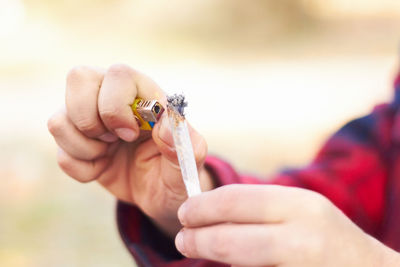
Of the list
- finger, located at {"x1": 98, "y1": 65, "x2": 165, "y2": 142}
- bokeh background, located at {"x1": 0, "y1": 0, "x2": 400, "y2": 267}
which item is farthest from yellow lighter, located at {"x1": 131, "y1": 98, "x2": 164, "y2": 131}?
bokeh background, located at {"x1": 0, "y1": 0, "x2": 400, "y2": 267}

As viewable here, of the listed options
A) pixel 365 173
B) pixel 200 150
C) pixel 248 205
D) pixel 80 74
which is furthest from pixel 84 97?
pixel 365 173

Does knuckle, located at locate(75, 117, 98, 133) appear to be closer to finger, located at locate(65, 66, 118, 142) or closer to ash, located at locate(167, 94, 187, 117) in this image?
finger, located at locate(65, 66, 118, 142)

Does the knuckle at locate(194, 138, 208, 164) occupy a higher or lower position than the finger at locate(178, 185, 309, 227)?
lower

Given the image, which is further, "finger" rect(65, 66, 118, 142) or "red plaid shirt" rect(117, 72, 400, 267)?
"red plaid shirt" rect(117, 72, 400, 267)

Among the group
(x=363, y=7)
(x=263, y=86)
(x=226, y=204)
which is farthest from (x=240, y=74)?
(x=226, y=204)

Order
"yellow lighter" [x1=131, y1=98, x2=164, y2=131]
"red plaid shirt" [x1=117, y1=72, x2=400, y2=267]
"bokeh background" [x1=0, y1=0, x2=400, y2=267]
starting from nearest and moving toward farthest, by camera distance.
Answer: "yellow lighter" [x1=131, y1=98, x2=164, y2=131], "red plaid shirt" [x1=117, y1=72, x2=400, y2=267], "bokeh background" [x1=0, y1=0, x2=400, y2=267]

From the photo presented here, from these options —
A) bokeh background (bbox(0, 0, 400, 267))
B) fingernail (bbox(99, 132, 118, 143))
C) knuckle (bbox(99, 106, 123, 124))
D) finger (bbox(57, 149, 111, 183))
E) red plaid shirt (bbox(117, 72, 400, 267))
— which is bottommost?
bokeh background (bbox(0, 0, 400, 267))

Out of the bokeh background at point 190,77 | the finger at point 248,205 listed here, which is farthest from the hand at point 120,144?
the bokeh background at point 190,77
